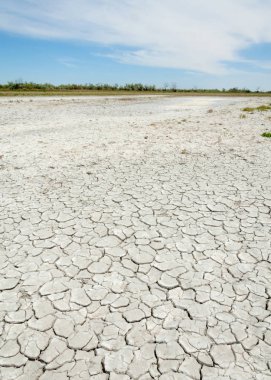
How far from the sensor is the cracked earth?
2.33 meters

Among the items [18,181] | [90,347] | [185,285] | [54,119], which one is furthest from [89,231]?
[54,119]

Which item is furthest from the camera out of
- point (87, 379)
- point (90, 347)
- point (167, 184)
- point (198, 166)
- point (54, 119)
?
point (54, 119)

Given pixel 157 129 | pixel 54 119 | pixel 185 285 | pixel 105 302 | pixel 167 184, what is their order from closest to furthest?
pixel 105 302
pixel 185 285
pixel 167 184
pixel 157 129
pixel 54 119

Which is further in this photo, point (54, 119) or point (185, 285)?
point (54, 119)

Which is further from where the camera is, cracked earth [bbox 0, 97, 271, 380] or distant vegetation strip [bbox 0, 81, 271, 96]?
distant vegetation strip [bbox 0, 81, 271, 96]

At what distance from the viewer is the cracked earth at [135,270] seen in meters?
2.33

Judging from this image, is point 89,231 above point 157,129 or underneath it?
underneath

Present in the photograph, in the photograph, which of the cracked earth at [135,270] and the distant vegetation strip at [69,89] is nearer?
the cracked earth at [135,270]

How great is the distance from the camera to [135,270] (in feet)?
11.0

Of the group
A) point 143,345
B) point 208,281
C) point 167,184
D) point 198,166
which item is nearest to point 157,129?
point 198,166

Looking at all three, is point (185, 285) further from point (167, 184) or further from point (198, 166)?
point (198, 166)

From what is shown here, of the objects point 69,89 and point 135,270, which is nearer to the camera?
point 135,270

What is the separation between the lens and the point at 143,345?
95.6 inches

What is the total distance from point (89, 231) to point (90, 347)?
190cm
